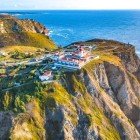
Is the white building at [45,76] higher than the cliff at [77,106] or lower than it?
higher

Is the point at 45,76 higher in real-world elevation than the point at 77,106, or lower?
higher

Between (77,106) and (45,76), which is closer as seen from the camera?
(77,106)

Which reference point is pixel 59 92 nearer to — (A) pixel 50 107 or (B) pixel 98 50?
(A) pixel 50 107

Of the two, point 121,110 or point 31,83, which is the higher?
point 31,83

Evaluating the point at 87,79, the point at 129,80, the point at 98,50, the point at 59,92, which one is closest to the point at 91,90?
the point at 87,79

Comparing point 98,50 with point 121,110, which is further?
point 98,50

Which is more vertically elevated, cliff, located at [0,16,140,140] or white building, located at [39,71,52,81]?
white building, located at [39,71,52,81]

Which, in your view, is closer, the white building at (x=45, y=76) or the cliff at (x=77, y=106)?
the cliff at (x=77, y=106)

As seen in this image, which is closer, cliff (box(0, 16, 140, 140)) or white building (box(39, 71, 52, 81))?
cliff (box(0, 16, 140, 140))
